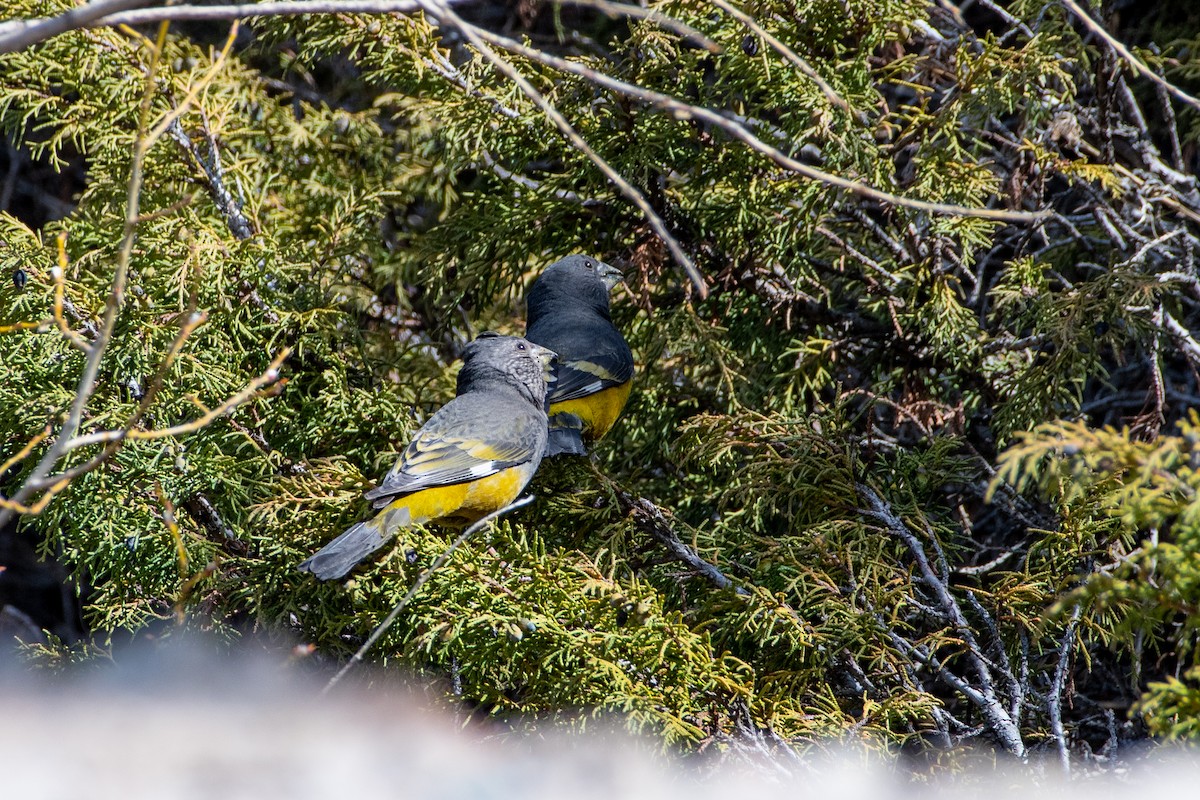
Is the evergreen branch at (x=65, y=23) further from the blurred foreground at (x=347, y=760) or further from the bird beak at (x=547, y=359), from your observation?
the bird beak at (x=547, y=359)

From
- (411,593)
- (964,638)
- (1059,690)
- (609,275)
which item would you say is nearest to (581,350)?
(609,275)

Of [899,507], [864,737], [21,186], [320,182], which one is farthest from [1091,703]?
[21,186]

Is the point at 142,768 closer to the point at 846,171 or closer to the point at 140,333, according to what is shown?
the point at 140,333

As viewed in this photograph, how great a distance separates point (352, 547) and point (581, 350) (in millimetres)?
1528

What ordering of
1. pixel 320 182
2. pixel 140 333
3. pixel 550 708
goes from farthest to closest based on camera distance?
pixel 320 182, pixel 140 333, pixel 550 708

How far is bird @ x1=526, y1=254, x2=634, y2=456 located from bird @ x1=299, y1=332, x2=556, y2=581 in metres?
0.09

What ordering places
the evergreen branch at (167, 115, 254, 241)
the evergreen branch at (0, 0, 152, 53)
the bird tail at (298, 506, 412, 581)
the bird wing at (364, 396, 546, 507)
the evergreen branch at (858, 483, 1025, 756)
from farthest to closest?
the evergreen branch at (167, 115, 254, 241), the bird wing at (364, 396, 546, 507), the bird tail at (298, 506, 412, 581), the evergreen branch at (858, 483, 1025, 756), the evergreen branch at (0, 0, 152, 53)

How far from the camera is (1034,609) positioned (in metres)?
2.69

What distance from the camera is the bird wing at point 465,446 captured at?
308 centimetres

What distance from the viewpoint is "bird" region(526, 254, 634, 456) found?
13.2 feet

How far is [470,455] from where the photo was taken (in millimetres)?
3332

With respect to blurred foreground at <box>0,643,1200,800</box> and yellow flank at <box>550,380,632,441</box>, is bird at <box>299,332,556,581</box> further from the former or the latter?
blurred foreground at <box>0,643,1200,800</box>

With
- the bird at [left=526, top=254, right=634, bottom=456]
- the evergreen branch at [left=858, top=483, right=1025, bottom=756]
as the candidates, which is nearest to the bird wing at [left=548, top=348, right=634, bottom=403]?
the bird at [left=526, top=254, right=634, bottom=456]

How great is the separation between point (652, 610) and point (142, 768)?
1.18 meters
